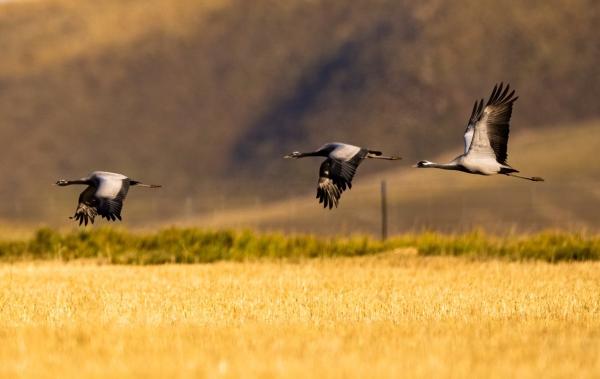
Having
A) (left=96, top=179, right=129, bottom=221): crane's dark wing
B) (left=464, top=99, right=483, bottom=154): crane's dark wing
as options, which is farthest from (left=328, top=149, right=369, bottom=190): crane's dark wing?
(left=96, top=179, right=129, bottom=221): crane's dark wing

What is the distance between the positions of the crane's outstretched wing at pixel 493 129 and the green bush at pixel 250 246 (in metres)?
9.27

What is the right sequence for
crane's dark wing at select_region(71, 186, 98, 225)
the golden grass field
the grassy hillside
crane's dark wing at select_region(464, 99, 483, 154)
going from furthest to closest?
the grassy hillside, crane's dark wing at select_region(464, 99, 483, 154), crane's dark wing at select_region(71, 186, 98, 225), the golden grass field

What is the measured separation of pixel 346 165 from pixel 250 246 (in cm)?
1324

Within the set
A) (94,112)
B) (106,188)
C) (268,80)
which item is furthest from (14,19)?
Answer: (106,188)

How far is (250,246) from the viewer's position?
25.1 m

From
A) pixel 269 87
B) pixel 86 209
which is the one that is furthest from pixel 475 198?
pixel 86 209

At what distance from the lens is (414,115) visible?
116250 mm

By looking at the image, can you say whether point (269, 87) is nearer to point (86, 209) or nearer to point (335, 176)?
point (86, 209)

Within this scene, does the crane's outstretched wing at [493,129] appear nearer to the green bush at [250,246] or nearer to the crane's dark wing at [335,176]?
the crane's dark wing at [335,176]

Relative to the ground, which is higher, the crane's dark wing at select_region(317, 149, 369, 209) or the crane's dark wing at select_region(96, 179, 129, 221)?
the crane's dark wing at select_region(317, 149, 369, 209)

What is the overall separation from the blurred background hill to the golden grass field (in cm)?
7842

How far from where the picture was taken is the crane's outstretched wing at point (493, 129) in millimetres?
13516

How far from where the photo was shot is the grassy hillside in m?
77.8

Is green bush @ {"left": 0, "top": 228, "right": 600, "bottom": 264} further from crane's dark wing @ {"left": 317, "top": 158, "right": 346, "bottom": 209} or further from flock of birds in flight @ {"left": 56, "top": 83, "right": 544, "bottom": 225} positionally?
crane's dark wing @ {"left": 317, "top": 158, "right": 346, "bottom": 209}
